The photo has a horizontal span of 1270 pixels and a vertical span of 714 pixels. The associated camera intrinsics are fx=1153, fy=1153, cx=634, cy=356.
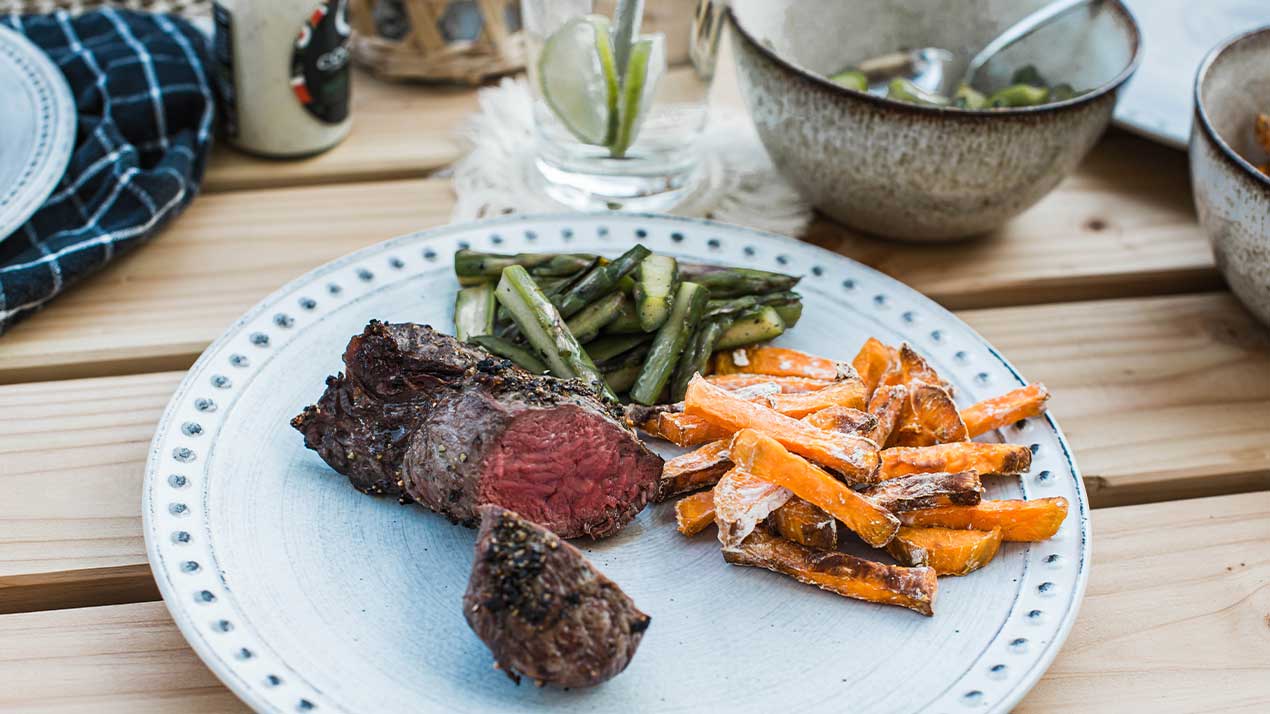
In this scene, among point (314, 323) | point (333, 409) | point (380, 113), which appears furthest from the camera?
point (380, 113)

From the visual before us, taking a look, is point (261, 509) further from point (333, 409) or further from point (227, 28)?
point (227, 28)

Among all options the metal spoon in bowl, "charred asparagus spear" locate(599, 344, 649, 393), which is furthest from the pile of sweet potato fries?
the metal spoon in bowl

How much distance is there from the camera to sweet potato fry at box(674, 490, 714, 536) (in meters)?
2.32

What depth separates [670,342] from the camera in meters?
2.76

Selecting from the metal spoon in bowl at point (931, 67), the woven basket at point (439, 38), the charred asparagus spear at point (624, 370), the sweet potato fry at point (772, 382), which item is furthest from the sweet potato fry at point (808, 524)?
the woven basket at point (439, 38)

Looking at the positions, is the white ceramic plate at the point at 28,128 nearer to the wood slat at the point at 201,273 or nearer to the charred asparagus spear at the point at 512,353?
the wood slat at the point at 201,273

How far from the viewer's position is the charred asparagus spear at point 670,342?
2.70 meters

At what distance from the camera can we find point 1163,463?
2.81 metres

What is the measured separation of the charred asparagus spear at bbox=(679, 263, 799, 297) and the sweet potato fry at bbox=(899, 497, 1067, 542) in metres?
0.84

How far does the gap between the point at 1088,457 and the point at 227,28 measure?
2.68 meters

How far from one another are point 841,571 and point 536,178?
1.90 metres

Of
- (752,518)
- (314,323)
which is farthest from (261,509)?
(752,518)

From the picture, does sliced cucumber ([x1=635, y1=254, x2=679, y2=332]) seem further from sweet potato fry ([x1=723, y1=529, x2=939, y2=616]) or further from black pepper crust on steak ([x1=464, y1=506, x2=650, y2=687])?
black pepper crust on steak ([x1=464, y1=506, x2=650, y2=687])

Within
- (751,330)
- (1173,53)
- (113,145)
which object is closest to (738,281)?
(751,330)
